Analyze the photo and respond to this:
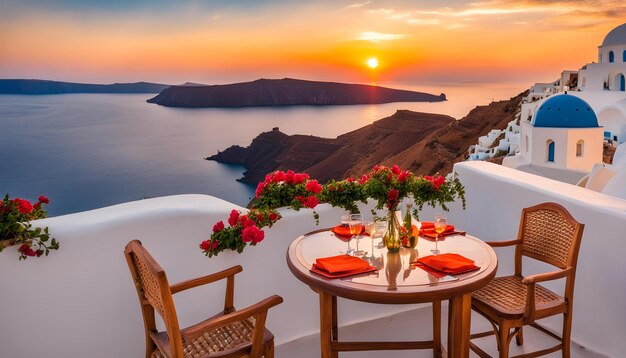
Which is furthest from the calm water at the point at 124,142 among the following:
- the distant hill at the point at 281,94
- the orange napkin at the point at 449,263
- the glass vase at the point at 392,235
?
the orange napkin at the point at 449,263

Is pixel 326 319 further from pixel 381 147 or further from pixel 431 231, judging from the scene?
pixel 381 147

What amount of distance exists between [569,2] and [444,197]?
2594 cm

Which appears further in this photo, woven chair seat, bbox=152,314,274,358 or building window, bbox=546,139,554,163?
building window, bbox=546,139,554,163

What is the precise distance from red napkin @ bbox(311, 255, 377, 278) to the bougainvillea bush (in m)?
0.39

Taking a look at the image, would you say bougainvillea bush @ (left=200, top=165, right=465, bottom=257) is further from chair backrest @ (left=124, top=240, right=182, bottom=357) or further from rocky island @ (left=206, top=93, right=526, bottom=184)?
rocky island @ (left=206, top=93, right=526, bottom=184)

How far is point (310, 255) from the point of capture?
2332 millimetres

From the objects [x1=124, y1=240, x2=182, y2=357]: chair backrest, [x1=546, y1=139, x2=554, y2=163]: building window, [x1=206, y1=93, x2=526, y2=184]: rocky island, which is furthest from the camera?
[x1=206, y1=93, x2=526, y2=184]: rocky island

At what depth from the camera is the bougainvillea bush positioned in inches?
105

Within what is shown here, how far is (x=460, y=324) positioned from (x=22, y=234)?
2.03 meters

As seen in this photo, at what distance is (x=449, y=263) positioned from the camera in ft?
6.99

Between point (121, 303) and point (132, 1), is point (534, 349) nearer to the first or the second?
point (121, 303)

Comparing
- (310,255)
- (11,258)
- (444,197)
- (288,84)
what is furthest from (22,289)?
(288,84)

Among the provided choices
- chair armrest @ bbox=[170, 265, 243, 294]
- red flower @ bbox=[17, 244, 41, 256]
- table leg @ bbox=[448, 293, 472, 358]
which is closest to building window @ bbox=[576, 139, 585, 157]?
table leg @ bbox=[448, 293, 472, 358]

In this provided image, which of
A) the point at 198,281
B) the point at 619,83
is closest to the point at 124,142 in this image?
the point at 619,83
